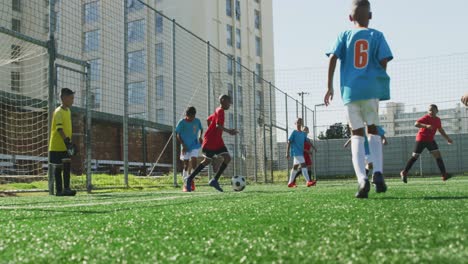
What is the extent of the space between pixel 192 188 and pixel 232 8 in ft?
104

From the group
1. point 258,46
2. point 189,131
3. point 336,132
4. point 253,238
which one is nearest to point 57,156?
point 189,131

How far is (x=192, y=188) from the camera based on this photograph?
9.69 meters

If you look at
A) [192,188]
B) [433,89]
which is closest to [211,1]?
[433,89]

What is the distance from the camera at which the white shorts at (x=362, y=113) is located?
4863 millimetres

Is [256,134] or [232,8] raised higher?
[232,8]

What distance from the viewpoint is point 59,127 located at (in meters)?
7.84

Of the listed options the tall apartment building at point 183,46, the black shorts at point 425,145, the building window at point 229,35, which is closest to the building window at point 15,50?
the tall apartment building at point 183,46

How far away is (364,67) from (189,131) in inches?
254

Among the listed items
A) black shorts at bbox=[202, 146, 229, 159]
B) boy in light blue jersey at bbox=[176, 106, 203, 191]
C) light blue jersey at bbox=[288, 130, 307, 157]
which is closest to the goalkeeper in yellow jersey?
black shorts at bbox=[202, 146, 229, 159]

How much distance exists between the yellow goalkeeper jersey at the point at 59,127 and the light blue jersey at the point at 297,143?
633 cm

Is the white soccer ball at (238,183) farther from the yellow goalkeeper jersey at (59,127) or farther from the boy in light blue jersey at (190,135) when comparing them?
the yellow goalkeeper jersey at (59,127)

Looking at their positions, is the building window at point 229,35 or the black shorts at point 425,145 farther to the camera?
the building window at point 229,35

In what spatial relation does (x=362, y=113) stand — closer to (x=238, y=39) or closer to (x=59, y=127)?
(x=59, y=127)

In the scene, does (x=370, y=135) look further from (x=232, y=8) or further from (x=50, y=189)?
(x=232, y=8)
